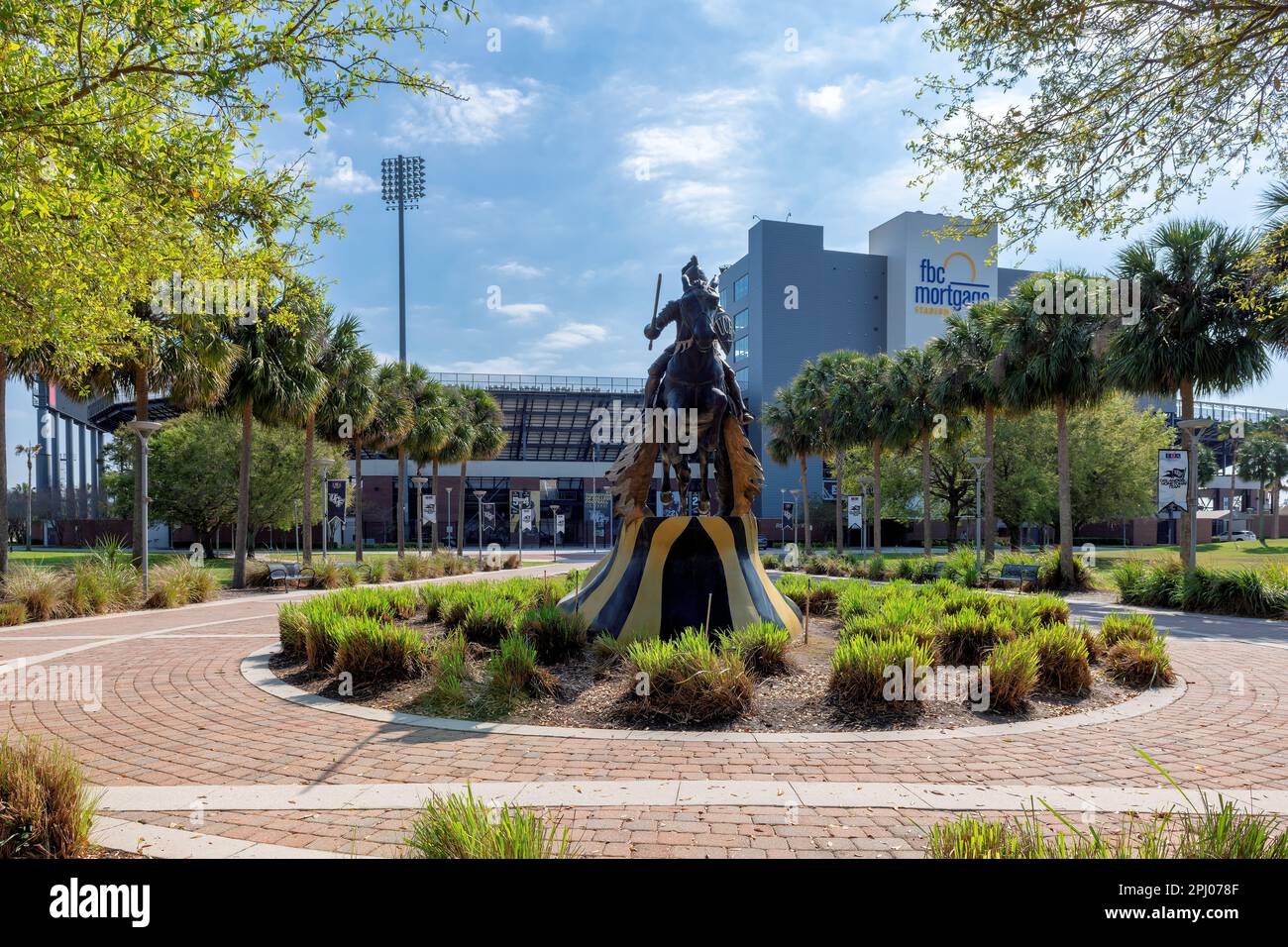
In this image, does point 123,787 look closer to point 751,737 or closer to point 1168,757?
point 751,737

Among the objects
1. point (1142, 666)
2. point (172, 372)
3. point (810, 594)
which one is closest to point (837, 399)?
point (810, 594)

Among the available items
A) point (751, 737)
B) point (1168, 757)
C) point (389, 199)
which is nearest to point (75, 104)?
point (751, 737)

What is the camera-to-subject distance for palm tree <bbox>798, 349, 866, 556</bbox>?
37156mm

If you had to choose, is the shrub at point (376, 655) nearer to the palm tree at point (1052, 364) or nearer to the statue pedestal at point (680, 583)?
the statue pedestal at point (680, 583)

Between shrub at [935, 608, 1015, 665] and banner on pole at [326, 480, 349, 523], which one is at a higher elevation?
banner on pole at [326, 480, 349, 523]

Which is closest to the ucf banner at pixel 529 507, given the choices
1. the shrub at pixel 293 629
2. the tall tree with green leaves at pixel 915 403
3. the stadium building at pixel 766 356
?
the stadium building at pixel 766 356

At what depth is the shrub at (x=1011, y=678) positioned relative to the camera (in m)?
7.28

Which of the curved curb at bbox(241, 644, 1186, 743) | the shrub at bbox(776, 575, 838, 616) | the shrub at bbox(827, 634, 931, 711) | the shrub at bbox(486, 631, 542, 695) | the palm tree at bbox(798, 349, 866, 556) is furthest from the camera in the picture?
the palm tree at bbox(798, 349, 866, 556)

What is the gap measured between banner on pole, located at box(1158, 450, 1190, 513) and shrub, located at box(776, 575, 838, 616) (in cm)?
1058

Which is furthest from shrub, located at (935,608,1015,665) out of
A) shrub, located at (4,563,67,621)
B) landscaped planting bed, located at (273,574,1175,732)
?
shrub, located at (4,563,67,621)

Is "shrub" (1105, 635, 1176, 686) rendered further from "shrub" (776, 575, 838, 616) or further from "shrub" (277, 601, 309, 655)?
"shrub" (277, 601, 309, 655)

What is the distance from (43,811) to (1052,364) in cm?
2548

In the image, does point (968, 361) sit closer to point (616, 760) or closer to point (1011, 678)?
point (1011, 678)

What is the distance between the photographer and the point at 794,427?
138 ft
